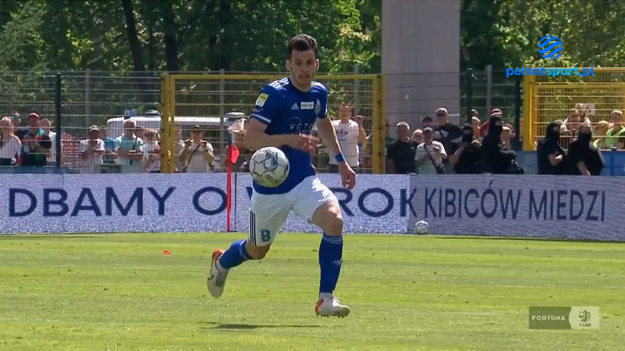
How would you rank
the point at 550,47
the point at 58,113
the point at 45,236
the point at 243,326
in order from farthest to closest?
the point at 550,47 < the point at 58,113 < the point at 45,236 < the point at 243,326

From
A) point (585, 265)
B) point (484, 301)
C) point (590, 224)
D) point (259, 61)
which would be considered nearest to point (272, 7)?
point (259, 61)

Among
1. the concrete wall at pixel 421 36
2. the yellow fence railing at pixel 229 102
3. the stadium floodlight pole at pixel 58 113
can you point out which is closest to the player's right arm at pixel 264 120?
the yellow fence railing at pixel 229 102

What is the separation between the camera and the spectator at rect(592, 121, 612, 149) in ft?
82.8

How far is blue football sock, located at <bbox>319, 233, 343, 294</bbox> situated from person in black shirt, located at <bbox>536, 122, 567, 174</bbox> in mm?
13100

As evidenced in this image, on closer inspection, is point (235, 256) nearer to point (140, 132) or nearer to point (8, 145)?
point (8, 145)

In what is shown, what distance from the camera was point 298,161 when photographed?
11.6 meters

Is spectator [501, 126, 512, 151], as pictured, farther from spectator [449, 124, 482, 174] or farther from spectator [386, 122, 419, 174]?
spectator [386, 122, 419, 174]

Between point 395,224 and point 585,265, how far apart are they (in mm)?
7183

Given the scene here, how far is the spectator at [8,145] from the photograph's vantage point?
25.8 m

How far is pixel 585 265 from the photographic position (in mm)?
17453

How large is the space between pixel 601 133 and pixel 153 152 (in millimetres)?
7755

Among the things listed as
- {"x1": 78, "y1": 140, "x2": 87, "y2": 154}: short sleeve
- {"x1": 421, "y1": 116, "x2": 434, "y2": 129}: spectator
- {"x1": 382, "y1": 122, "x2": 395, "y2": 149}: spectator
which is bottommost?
{"x1": 78, "y1": 140, "x2": 87, "y2": 154}: short sleeve

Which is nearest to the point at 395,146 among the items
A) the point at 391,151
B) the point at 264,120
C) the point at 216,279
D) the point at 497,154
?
the point at 391,151

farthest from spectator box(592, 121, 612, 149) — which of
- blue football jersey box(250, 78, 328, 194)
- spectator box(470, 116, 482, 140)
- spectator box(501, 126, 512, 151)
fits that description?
blue football jersey box(250, 78, 328, 194)
